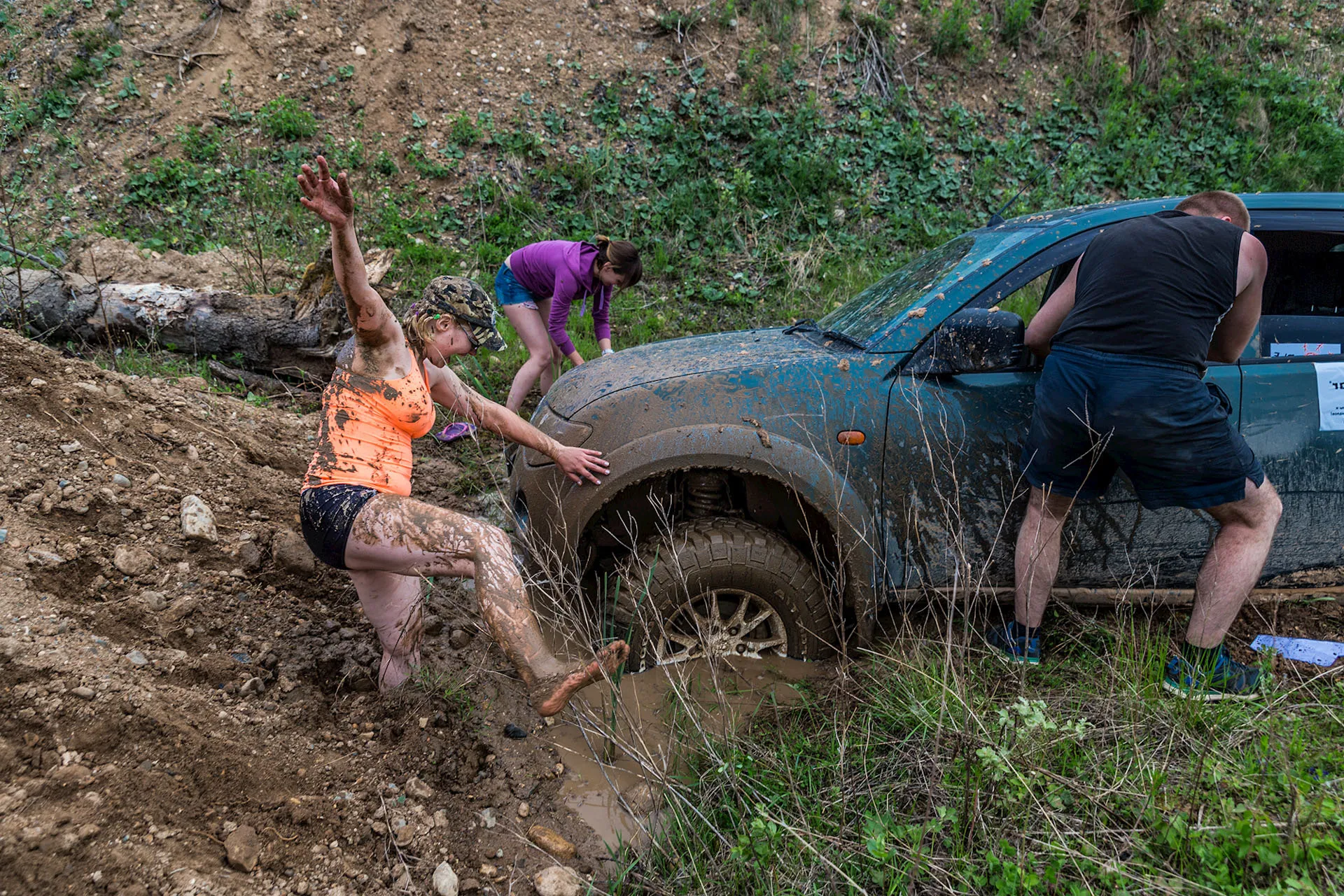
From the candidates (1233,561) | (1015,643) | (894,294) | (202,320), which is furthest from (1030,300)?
(202,320)

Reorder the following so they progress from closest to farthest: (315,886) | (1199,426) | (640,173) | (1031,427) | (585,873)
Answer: (315,886) < (585,873) < (1199,426) < (1031,427) < (640,173)

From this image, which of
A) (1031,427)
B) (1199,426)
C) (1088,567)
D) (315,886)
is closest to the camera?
(315,886)

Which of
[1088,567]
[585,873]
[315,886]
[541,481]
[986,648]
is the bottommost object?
[585,873]

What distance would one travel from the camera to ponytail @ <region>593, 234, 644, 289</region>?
16.9ft

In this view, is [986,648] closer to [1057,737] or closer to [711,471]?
[1057,737]

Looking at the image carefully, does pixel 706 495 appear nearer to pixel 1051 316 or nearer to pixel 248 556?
pixel 1051 316

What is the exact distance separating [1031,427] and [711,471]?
1.17 metres

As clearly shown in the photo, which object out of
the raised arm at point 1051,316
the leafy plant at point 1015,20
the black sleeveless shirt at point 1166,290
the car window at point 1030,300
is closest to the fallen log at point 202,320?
the car window at point 1030,300

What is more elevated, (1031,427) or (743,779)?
(1031,427)

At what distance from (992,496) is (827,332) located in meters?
0.96

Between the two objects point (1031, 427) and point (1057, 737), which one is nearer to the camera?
point (1057, 737)

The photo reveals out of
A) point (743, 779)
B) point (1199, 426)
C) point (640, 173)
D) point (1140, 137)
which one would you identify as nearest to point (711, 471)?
point (743, 779)

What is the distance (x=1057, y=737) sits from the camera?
2.33 meters

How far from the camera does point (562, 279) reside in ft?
17.2
